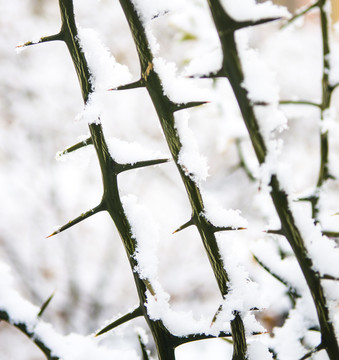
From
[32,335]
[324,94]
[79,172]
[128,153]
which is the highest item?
[79,172]

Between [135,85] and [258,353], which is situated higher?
[135,85]

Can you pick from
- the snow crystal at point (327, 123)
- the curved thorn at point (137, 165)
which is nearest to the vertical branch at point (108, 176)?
the curved thorn at point (137, 165)

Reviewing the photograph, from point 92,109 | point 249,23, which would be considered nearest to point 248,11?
point 249,23

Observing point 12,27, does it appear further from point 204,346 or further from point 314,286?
point 314,286

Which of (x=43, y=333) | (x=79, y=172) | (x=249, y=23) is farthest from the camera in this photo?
(x=79, y=172)

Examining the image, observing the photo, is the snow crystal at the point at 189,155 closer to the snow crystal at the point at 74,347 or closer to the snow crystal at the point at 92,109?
the snow crystal at the point at 92,109

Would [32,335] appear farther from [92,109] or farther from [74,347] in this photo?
[92,109]

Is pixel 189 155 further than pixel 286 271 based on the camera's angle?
No
